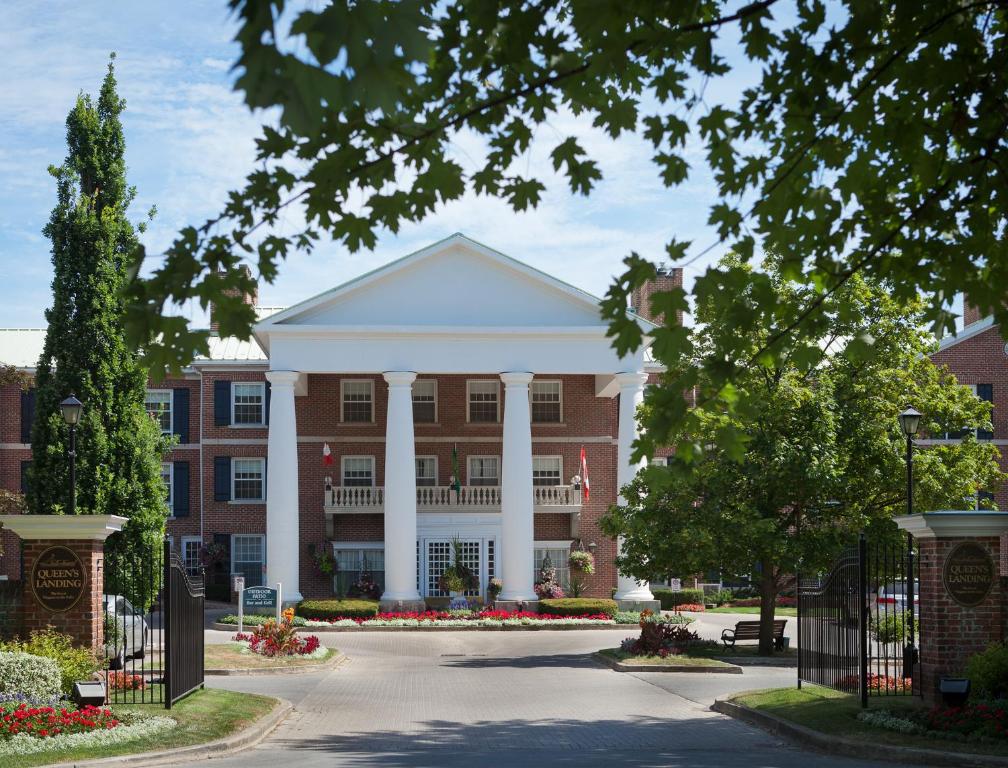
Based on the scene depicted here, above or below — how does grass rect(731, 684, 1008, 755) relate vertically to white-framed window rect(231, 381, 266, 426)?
below

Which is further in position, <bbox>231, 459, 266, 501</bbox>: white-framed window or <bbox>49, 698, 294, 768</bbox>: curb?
<bbox>231, 459, 266, 501</bbox>: white-framed window

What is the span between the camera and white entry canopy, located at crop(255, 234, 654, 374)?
45438 millimetres

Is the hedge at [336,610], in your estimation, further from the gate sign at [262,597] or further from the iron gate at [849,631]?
the iron gate at [849,631]

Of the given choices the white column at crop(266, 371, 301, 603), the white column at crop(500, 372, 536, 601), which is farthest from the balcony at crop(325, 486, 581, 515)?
the white column at crop(266, 371, 301, 603)

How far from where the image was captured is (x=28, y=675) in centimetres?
1575

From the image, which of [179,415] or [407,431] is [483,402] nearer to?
[407,431]

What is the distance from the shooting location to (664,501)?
1217 inches

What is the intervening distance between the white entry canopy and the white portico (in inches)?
1.4

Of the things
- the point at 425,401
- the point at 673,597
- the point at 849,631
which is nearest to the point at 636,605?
the point at 673,597

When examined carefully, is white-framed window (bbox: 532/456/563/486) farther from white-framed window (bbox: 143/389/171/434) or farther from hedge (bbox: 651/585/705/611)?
white-framed window (bbox: 143/389/171/434)

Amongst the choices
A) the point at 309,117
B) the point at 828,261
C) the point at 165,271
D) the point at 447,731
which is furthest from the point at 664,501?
the point at 309,117

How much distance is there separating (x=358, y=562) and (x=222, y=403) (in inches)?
350

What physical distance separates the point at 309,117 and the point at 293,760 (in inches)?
439

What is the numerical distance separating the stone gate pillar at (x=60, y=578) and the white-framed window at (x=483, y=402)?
3452 cm
